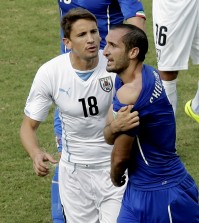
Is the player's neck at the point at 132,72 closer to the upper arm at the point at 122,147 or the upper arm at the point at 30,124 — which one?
the upper arm at the point at 122,147

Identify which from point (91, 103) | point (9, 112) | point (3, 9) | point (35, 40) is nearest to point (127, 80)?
point (91, 103)

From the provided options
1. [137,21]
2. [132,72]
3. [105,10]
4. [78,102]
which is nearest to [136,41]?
[132,72]

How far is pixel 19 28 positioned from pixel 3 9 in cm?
113

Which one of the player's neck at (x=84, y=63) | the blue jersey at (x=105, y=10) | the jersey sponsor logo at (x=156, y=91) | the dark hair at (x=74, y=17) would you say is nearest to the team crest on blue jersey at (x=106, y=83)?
the player's neck at (x=84, y=63)

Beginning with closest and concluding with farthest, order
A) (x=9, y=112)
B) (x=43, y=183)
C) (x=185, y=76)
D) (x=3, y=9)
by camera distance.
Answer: (x=43, y=183) → (x=9, y=112) → (x=185, y=76) → (x=3, y=9)

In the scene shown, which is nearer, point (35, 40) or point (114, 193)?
point (114, 193)

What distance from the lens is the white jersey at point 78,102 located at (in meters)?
7.11

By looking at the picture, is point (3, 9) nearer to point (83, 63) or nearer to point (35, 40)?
point (35, 40)

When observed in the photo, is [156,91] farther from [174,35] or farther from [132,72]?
[174,35]

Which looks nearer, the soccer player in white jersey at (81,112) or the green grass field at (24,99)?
the soccer player in white jersey at (81,112)

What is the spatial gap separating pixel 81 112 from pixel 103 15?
1645 mm

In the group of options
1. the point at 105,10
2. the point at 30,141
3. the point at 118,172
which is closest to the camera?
the point at 118,172

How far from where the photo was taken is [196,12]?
9562mm

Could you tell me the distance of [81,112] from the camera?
7113mm
